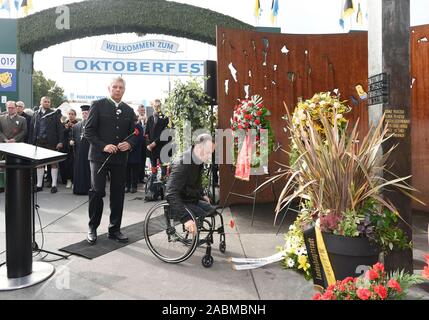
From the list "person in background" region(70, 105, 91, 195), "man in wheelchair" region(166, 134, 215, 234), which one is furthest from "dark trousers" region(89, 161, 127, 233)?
"person in background" region(70, 105, 91, 195)

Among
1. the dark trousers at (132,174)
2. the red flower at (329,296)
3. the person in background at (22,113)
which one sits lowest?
the red flower at (329,296)

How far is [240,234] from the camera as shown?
4.87 meters

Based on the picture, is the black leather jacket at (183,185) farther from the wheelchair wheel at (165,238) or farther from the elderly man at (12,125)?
the elderly man at (12,125)

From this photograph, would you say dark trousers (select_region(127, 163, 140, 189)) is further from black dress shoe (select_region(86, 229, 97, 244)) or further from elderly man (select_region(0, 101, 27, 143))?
black dress shoe (select_region(86, 229, 97, 244))

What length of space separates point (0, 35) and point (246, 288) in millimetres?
12151

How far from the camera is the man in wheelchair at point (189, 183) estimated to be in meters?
3.54

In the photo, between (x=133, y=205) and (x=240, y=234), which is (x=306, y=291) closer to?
(x=240, y=234)

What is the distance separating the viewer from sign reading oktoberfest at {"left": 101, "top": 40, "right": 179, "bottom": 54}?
16.1 meters

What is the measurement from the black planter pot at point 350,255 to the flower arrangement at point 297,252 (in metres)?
0.49

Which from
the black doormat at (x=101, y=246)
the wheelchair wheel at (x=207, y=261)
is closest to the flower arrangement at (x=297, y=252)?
the wheelchair wheel at (x=207, y=261)

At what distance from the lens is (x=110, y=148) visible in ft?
13.6

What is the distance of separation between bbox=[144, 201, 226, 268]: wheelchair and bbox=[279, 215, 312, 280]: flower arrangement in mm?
692

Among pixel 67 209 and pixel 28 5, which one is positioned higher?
pixel 28 5
